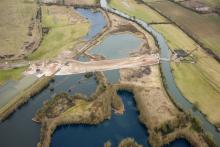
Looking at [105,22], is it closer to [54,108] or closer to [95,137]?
[54,108]

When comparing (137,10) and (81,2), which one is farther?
(81,2)

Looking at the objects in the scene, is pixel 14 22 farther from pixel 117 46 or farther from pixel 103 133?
pixel 103 133

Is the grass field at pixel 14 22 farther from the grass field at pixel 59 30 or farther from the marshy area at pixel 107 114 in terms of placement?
the marshy area at pixel 107 114

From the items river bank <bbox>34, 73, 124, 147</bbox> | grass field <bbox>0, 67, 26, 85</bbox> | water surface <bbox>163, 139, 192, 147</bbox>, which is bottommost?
water surface <bbox>163, 139, 192, 147</bbox>

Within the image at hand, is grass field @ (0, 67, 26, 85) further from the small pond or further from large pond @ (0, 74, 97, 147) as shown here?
the small pond

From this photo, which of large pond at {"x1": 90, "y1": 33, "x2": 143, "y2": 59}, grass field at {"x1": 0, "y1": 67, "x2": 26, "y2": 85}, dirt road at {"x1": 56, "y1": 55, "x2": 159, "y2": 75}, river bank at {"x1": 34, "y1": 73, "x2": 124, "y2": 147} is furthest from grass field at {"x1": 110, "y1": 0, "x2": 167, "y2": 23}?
grass field at {"x1": 0, "y1": 67, "x2": 26, "y2": 85}

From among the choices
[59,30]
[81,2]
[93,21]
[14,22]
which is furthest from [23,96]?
[81,2]

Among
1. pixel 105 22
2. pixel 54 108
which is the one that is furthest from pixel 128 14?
pixel 54 108
